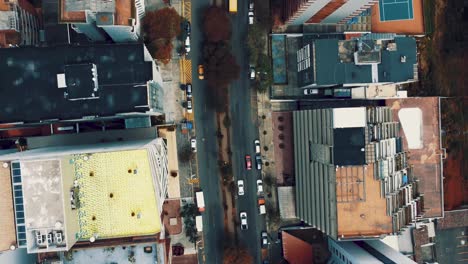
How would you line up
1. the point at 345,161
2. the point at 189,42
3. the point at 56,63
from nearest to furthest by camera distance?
the point at 56,63
the point at 345,161
the point at 189,42

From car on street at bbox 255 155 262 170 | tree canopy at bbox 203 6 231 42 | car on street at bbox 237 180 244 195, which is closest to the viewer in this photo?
tree canopy at bbox 203 6 231 42

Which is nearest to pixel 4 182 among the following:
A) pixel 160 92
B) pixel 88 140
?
pixel 88 140

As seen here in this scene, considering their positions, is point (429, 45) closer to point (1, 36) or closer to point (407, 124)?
point (407, 124)

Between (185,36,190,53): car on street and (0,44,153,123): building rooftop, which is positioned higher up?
(185,36,190,53): car on street

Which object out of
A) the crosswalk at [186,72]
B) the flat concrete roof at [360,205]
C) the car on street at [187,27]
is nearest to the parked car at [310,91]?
the flat concrete roof at [360,205]

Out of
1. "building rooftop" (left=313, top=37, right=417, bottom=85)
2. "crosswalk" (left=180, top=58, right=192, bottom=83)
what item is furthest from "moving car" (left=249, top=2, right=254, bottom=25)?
"building rooftop" (left=313, top=37, right=417, bottom=85)

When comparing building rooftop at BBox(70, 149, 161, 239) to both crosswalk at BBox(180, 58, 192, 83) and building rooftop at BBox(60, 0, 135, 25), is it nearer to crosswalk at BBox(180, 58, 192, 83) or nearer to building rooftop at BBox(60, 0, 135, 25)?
building rooftop at BBox(60, 0, 135, 25)

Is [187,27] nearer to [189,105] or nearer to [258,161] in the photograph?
[189,105]
